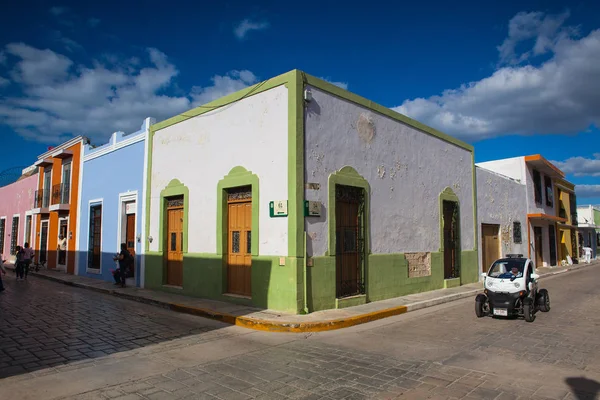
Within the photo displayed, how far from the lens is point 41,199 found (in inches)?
910

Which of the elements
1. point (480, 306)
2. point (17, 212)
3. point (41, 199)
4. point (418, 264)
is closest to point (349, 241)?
point (480, 306)

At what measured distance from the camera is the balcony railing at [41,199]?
22.5 metres

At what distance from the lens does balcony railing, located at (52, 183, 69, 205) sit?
66.8 ft

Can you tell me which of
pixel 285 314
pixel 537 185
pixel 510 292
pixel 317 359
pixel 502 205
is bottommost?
pixel 317 359

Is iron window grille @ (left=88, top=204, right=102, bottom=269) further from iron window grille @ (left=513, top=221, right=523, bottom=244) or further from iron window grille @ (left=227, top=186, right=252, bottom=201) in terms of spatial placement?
iron window grille @ (left=513, top=221, right=523, bottom=244)

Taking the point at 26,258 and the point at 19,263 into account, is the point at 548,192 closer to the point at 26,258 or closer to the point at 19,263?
the point at 26,258

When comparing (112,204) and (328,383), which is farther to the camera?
(112,204)

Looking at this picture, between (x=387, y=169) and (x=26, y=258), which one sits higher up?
(x=387, y=169)

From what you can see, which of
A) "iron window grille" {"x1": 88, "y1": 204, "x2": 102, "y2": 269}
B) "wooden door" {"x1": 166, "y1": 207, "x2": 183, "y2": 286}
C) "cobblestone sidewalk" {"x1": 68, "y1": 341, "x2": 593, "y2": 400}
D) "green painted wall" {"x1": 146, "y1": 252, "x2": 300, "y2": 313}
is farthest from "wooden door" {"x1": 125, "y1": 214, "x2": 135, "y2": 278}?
"cobblestone sidewalk" {"x1": 68, "y1": 341, "x2": 593, "y2": 400}

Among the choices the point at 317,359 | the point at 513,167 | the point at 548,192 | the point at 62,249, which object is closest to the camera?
the point at 317,359

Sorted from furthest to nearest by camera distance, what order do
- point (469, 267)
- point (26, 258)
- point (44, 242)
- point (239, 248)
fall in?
point (44, 242) < point (26, 258) < point (469, 267) < point (239, 248)

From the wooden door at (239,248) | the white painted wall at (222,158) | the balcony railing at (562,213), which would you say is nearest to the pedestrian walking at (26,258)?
the white painted wall at (222,158)

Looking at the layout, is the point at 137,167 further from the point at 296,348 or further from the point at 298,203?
the point at 296,348

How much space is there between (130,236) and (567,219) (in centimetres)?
3154
